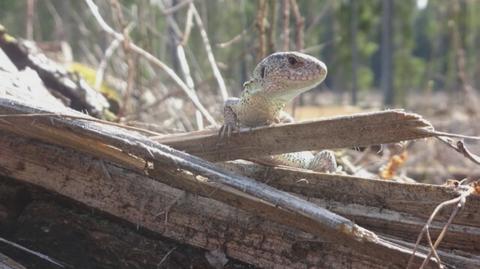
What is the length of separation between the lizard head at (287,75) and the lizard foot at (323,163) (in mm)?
378

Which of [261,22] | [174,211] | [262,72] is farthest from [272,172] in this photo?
[261,22]

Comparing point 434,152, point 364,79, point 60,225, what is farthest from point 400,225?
point 364,79

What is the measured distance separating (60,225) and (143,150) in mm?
521

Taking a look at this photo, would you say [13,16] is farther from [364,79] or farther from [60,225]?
[60,225]

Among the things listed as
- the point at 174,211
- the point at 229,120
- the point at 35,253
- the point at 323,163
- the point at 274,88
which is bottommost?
the point at 35,253

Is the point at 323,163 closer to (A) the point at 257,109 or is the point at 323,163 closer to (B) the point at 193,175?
(A) the point at 257,109

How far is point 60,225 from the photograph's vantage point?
220 cm

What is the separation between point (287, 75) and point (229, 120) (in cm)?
29

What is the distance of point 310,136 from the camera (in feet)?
6.48

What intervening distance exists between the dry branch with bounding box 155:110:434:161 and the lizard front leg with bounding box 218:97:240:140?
33mm

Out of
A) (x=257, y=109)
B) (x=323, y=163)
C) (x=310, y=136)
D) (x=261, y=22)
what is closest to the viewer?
(x=310, y=136)

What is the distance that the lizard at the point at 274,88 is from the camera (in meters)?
2.39

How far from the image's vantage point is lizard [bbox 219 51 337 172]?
2387mm

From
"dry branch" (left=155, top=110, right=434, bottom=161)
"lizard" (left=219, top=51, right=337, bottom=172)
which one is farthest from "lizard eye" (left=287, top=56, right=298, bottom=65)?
"dry branch" (left=155, top=110, right=434, bottom=161)
